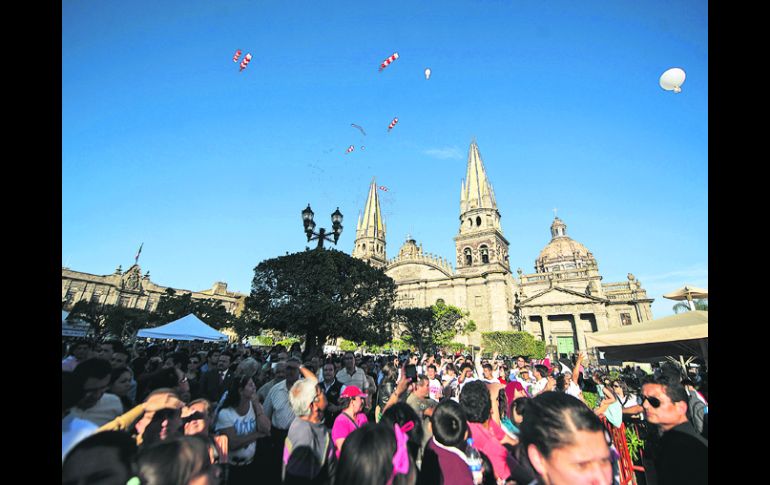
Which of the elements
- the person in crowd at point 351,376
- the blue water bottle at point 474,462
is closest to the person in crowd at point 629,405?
the blue water bottle at point 474,462

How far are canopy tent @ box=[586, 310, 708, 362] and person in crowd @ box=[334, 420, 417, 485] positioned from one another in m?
8.45

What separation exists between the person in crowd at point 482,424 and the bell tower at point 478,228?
1461 inches

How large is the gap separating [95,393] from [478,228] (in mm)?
41381

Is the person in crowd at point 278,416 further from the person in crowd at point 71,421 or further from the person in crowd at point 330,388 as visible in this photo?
the person in crowd at point 71,421

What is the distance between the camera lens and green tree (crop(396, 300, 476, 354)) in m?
35.1

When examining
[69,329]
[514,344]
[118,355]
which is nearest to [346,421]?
[118,355]

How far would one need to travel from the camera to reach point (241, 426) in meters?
3.51

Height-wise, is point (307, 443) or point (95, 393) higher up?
point (95, 393)

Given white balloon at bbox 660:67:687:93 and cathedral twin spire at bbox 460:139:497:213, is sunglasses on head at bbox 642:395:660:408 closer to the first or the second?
white balloon at bbox 660:67:687:93

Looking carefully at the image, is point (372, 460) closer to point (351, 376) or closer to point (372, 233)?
point (351, 376)

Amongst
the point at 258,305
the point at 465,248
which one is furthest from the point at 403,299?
the point at 258,305

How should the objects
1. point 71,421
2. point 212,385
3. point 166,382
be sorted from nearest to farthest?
point 71,421
point 166,382
point 212,385
